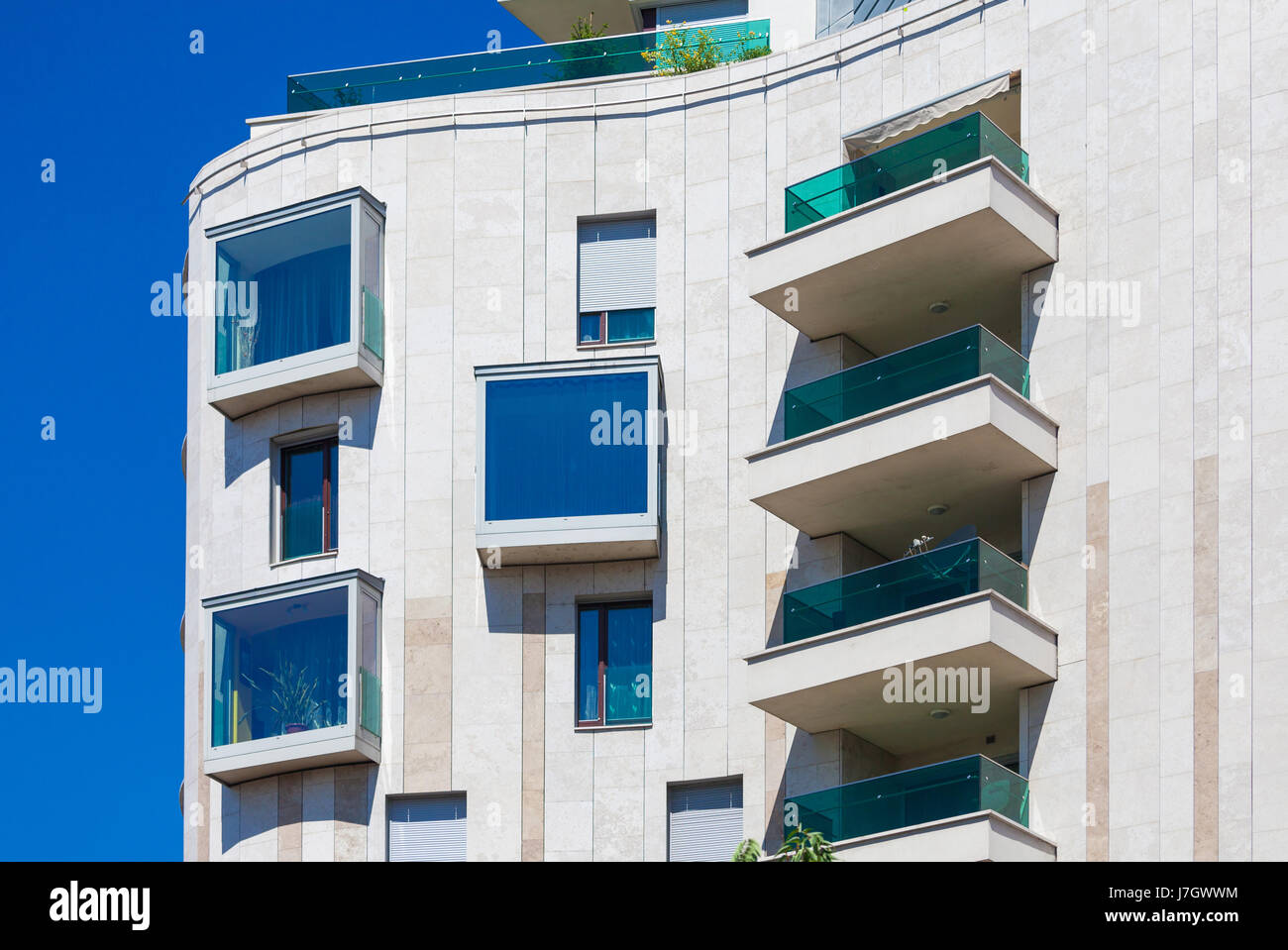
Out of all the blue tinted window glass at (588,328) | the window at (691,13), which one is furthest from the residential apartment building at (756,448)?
the window at (691,13)

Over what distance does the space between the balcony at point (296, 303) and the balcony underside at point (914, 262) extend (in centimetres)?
621

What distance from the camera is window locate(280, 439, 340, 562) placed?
3628 centimetres

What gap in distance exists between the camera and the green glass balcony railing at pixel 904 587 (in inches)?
1224

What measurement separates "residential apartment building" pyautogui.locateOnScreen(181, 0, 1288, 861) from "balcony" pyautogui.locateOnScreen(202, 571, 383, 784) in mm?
72

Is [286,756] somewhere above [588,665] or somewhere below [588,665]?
below

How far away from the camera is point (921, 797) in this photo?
2977cm

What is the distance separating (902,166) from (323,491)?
1028cm

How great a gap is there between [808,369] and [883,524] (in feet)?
8.63

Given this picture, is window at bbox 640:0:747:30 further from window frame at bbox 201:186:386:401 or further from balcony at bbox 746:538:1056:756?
balcony at bbox 746:538:1056:756

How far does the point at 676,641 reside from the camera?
34.2 m

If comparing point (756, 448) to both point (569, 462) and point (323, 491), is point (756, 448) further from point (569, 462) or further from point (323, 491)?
point (323, 491)

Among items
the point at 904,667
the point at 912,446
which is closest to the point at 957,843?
the point at 904,667

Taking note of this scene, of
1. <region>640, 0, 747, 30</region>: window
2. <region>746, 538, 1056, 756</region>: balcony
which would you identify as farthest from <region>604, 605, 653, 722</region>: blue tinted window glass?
<region>640, 0, 747, 30</region>: window
